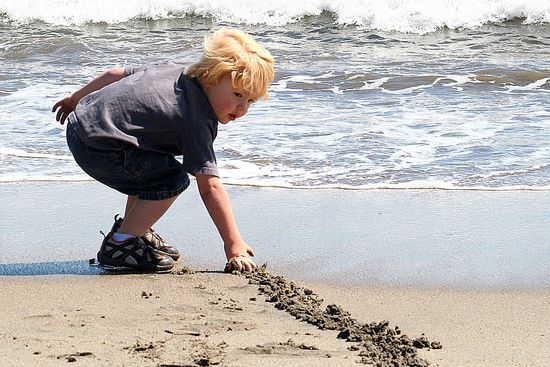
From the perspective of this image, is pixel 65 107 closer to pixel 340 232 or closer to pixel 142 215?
pixel 142 215

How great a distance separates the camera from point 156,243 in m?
4.06

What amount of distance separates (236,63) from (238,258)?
0.75 m

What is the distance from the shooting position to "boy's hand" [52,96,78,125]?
164 inches

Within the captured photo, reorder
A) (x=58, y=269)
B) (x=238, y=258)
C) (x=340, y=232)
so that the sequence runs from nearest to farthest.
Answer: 1. (x=238, y=258)
2. (x=58, y=269)
3. (x=340, y=232)

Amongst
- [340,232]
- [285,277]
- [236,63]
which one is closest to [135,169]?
[236,63]

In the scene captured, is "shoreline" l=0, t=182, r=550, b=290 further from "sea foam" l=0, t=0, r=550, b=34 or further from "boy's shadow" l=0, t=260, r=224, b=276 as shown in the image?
"sea foam" l=0, t=0, r=550, b=34

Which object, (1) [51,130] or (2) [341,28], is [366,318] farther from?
(2) [341,28]

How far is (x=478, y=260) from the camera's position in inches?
159

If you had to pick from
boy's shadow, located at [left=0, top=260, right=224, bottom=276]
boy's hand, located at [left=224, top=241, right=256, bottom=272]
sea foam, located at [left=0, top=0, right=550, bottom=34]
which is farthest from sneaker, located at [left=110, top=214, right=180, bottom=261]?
sea foam, located at [left=0, top=0, right=550, bottom=34]

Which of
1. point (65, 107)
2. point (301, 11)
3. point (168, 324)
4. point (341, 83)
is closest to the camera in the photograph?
point (168, 324)

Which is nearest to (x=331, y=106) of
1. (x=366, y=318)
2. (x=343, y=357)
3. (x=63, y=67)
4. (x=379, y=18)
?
(x=63, y=67)

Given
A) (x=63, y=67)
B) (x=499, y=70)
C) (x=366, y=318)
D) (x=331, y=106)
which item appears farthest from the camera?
(x=63, y=67)

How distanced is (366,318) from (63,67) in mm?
7148

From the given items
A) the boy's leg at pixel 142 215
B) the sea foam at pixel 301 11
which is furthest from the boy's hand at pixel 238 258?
the sea foam at pixel 301 11
